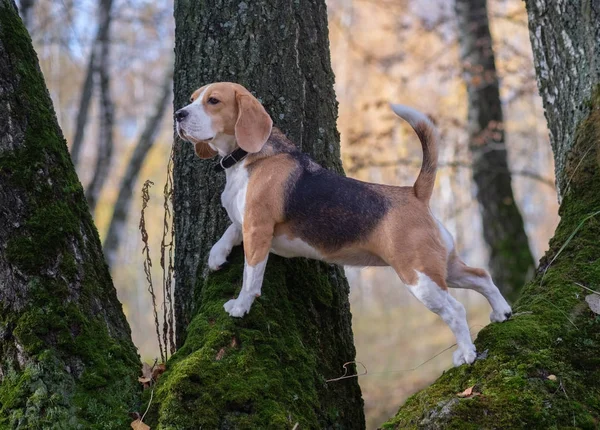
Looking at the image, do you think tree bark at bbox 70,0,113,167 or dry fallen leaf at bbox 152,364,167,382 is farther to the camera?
tree bark at bbox 70,0,113,167

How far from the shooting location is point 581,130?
525cm

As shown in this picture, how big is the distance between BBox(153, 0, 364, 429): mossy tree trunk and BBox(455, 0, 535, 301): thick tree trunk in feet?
19.4

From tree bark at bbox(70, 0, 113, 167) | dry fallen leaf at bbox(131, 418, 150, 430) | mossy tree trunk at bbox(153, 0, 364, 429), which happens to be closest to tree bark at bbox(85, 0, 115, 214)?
tree bark at bbox(70, 0, 113, 167)

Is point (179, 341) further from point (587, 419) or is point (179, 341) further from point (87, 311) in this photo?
point (587, 419)

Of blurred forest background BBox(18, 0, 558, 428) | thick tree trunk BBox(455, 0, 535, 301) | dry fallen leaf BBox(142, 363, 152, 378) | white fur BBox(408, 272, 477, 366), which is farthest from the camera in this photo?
blurred forest background BBox(18, 0, 558, 428)

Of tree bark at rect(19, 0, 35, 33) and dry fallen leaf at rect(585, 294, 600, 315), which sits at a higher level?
tree bark at rect(19, 0, 35, 33)

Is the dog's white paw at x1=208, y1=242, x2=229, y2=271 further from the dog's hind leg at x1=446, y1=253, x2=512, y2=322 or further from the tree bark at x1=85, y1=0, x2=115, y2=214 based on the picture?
the tree bark at x1=85, y1=0, x2=115, y2=214

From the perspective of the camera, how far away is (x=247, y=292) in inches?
170

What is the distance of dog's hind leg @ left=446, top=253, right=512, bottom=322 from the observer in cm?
455

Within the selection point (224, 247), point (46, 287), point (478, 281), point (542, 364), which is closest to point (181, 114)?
point (224, 247)

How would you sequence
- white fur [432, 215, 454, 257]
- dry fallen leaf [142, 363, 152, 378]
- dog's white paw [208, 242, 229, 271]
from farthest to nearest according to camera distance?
dog's white paw [208, 242, 229, 271] → white fur [432, 215, 454, 257] → dry fallen leaf [142, 363, 152, 378]

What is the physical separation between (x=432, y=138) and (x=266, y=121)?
3.52 ft

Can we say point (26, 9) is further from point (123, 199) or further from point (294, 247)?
point (294, 247)

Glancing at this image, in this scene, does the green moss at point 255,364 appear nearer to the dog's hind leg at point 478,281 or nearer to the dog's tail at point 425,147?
the dog's hind leg at point 478,281
